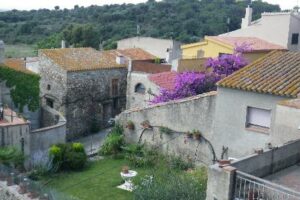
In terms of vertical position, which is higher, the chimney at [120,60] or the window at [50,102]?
the chimney at [120,60]

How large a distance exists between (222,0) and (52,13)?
141 ft

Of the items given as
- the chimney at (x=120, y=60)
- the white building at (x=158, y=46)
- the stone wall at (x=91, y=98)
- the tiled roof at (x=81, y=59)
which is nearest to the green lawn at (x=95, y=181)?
the stone wall at (x=91, y=98)

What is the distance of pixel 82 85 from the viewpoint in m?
34.4

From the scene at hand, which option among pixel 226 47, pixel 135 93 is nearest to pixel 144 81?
pixel 135 93

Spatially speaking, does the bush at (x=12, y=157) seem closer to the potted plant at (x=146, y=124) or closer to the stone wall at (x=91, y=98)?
the potted plant at (x=146, y=124)

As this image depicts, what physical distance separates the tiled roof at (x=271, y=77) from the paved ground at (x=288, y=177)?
4275mm

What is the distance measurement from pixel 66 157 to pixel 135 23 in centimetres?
5922

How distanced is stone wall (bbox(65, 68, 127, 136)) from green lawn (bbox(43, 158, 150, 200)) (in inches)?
438

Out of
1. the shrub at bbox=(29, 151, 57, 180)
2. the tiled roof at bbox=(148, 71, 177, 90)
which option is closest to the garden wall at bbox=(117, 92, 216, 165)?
the shrub at bbox=(29, 151, 57, 180)

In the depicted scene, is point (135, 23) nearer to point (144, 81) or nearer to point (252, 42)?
point (252, 42)

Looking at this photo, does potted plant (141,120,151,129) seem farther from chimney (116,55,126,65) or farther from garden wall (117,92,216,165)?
chimney (116,55,126,65)

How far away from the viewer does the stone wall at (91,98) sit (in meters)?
34.1

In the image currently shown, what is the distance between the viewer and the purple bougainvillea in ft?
84.6

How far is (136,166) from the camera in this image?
872 inches
